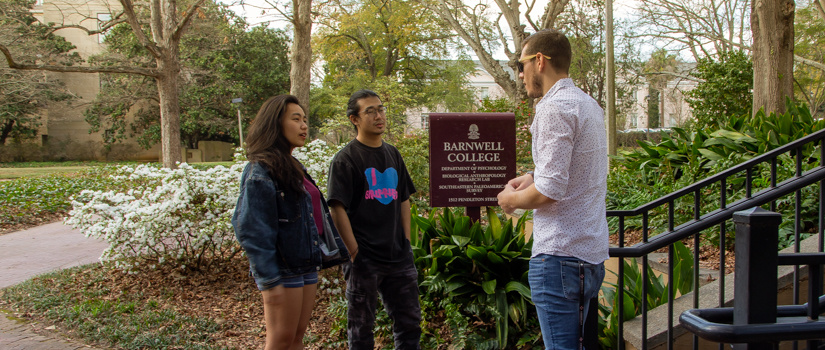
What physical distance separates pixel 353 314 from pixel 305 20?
28.2 ft

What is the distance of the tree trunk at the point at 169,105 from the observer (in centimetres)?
1282

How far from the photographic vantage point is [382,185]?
333 cm

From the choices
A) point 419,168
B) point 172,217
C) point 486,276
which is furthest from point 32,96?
point 486,276

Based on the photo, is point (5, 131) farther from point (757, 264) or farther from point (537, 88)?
point (757, 264)

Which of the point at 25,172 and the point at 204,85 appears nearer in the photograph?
the point at 25,172

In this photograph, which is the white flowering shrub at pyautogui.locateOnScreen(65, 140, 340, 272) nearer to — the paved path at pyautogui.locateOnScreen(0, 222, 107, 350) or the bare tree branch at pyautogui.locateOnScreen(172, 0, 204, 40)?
the paved path at pyautogui.locateOnScreen(0, 222, 107, 350)

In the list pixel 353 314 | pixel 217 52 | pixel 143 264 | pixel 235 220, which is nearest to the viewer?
pixel 235 220

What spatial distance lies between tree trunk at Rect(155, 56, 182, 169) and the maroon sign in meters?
9.95

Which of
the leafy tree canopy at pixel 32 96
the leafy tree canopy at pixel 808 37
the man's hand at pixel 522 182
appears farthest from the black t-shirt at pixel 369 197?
the leafy tree canopy at pixel 808 37

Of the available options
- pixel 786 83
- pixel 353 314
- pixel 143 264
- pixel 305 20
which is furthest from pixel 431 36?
pixel 353 314

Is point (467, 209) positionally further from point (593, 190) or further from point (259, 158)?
point (593, 190)

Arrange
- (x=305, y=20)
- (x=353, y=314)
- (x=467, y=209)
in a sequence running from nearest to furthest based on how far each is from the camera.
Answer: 1. (x=353, y=314)
2. (x=467, y=209)
3. (x=305, y=20)

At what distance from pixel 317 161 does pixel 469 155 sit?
2120 millimetres

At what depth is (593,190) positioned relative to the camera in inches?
82.9
